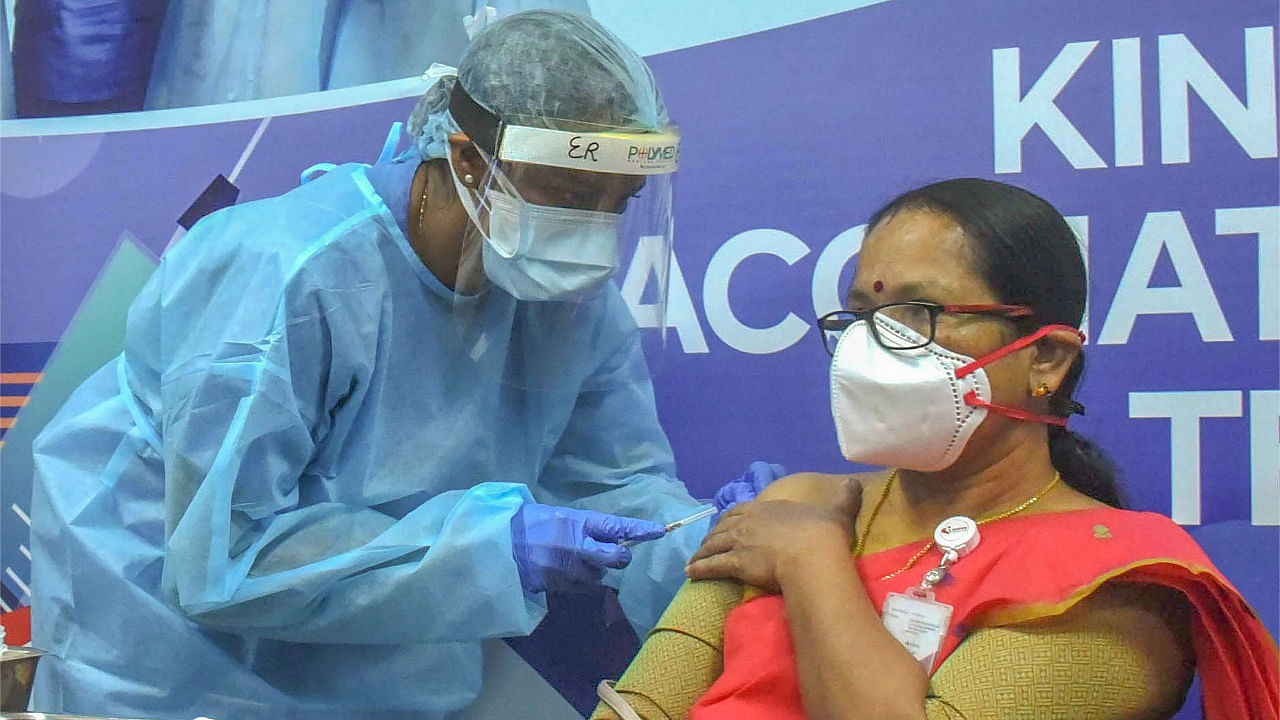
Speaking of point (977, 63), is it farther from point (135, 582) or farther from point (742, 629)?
point (135, 582)

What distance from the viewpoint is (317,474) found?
6.07 ft

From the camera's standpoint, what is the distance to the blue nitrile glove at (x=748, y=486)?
1.84 metres

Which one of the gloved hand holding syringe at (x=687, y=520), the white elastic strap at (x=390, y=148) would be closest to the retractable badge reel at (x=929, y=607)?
the gloved hand holding syringe at (x=687, y=520)

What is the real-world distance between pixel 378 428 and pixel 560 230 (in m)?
0.40

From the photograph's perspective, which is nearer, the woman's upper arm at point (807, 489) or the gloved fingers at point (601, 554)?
the woman's upper arm at point (807, 489)

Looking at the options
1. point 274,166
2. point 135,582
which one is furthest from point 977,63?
point 135,582

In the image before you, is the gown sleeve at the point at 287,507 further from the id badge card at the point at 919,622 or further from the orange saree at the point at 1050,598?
the id badge card at the point at 919,622

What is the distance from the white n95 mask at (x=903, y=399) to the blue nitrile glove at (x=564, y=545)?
42 cm

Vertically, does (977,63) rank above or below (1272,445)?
above

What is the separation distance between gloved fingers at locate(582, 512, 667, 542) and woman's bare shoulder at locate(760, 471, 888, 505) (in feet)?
0.67

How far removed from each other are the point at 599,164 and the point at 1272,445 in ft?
3.42

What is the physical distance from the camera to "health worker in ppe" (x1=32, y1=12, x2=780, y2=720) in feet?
5.68

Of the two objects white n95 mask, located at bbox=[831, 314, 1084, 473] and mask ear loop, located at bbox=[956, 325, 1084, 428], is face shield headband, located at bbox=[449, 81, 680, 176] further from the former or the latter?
mask ear loop, located at bbox=[956, 325, 1084, 428]

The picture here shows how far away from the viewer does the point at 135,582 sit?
187 cm
